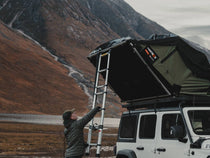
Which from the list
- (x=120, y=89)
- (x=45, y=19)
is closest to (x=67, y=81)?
(x=45, y=19)

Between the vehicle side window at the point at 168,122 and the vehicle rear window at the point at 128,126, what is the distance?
1298 millimetres

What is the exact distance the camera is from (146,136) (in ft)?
27.0

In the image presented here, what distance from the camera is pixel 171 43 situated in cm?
822

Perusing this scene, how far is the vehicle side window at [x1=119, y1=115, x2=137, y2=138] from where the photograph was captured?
8883mm

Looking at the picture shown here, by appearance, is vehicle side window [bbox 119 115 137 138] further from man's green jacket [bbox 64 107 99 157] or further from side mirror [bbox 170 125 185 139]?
side mirror [bbox 170 125 185 139]

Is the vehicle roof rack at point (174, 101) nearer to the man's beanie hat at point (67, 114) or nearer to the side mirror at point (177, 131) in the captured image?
the side mirror at point (177, 131)

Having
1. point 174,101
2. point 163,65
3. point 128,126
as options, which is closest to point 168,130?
point 174,101

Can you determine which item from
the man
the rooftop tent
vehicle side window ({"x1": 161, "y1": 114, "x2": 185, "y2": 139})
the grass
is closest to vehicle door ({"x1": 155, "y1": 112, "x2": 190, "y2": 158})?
vehicle side window ({"x1": 161, "y1": 114, "x2": 185, "y2": 139})

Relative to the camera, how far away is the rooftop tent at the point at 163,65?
778cm

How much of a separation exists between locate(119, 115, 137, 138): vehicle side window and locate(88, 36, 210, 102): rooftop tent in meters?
0.61

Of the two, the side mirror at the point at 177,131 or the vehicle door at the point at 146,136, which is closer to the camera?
the side mirror at the point at 177,131

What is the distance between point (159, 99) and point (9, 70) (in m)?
117

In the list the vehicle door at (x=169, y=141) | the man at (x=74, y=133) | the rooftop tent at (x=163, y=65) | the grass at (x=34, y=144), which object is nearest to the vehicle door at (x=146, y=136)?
the vehicle door at (x=169, y=141)

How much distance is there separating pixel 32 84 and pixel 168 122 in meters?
114
